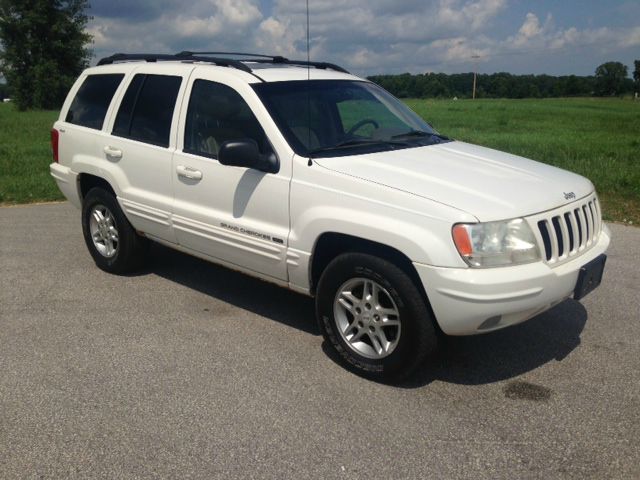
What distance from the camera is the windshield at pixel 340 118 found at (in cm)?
454

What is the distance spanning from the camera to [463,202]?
373 cm

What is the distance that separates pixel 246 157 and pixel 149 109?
1.58 metres

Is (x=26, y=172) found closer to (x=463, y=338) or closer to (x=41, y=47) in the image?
(x=463, y=338)

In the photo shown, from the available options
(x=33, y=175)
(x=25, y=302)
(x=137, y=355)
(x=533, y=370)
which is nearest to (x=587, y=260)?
(x=533, y=370)

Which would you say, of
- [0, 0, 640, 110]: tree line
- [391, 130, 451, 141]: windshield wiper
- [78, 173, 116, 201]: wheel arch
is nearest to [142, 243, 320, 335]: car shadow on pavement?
[78, 173, 116, 201]: wheel arch

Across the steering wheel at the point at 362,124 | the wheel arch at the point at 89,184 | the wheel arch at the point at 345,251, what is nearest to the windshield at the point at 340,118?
the steering wheel at the point at 362,124

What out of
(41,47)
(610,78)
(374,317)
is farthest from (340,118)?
(610,78)

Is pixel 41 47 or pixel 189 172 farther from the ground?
pixel 41 47

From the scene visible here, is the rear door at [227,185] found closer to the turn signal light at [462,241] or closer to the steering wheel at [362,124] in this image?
the steering wheel at [362,124]

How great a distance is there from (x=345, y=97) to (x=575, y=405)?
9.36ft

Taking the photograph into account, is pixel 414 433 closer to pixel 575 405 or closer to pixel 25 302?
pixel 575 405

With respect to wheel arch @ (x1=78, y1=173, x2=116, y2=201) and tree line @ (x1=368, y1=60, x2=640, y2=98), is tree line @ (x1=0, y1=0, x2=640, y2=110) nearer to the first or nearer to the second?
tree line @ (x1=368, y1=60, x2=640, y2=98)

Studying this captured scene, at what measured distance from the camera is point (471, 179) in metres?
4.08

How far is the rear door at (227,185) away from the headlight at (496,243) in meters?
1.25
